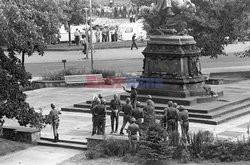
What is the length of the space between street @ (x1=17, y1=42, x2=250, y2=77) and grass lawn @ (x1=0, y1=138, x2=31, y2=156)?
18.0 m

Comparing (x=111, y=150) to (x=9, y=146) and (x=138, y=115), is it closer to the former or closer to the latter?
(x=138, y=115)

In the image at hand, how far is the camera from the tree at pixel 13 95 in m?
20.6

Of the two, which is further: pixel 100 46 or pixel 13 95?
pixel 100 46

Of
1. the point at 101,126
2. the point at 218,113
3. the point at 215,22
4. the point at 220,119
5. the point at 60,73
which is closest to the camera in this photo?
the point at 101,126

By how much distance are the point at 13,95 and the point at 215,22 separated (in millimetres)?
18354

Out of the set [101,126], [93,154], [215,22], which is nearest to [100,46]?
[215,22]

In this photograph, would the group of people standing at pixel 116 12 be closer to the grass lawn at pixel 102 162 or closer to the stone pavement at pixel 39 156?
the stone pavement at pixel 39 156

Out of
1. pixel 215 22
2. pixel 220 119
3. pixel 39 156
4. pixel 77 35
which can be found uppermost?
pixel 215 22

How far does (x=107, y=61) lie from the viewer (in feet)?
153

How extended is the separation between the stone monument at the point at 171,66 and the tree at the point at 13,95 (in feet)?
25.7

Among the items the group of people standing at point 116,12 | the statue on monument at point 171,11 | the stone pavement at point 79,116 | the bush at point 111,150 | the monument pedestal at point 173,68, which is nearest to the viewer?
the bush at point 111,150

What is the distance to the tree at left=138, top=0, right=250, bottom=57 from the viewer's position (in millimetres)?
35750

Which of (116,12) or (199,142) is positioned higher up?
(116,12)

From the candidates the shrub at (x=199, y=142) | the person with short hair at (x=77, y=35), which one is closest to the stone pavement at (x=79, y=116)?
the shrub at (x=199, y=142)
